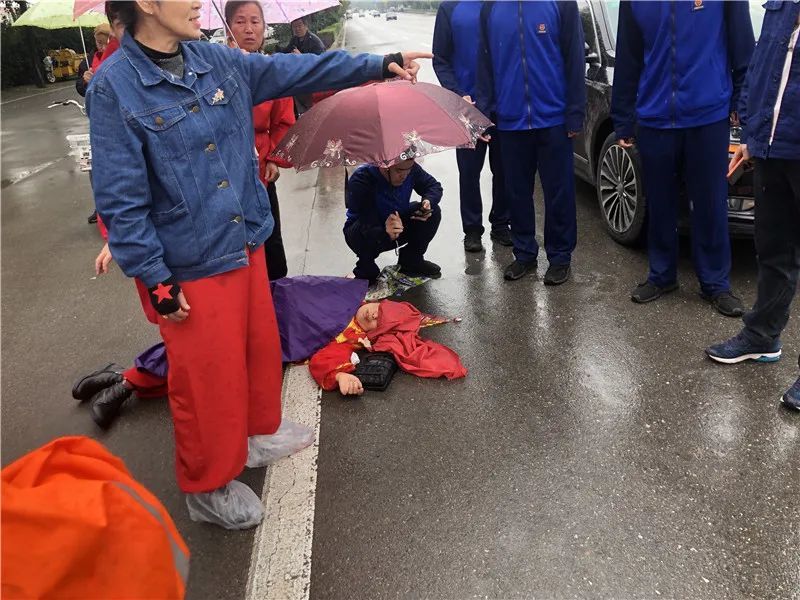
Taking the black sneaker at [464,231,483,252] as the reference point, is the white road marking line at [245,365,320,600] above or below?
below

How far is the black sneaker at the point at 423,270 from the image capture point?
498cm

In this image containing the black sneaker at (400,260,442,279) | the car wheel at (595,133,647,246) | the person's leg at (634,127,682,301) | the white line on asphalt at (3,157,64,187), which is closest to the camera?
the person's leg at (634,127,682,301)

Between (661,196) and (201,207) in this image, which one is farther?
→ (661,196)

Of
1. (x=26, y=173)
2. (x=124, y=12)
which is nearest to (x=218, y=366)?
(x=124, y=12)

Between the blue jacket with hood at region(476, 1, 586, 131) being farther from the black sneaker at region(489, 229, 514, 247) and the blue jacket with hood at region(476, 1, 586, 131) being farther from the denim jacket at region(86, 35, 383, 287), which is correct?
the denim jacket at region(86, 35, 383, 287)

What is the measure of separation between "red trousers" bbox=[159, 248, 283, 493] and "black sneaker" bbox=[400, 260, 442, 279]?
2345mm

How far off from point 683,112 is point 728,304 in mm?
1196

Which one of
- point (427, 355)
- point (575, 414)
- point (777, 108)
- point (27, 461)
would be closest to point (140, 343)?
point (427, 355)

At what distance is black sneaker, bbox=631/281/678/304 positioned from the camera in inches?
167

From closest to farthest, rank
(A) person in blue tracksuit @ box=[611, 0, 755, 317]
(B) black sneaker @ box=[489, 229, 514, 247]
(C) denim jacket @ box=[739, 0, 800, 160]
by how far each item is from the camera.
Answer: (C) denim jacket @ box=[739, 0, 800, 160]
(A) person in blue tracksuit @ box=[611, 0, 755, 317]
(B) black sneaker @ box=[489, 229, 514, 247]

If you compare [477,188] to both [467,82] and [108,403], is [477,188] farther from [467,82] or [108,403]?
[108,403]

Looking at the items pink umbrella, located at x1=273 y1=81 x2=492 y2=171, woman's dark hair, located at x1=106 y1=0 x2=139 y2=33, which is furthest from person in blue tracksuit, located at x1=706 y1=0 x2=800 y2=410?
woman's dark hair, located at x1=106 y1=0 x2=139 y2=33

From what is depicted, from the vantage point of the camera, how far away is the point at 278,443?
3.13m

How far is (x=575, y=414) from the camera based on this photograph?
3.21m
